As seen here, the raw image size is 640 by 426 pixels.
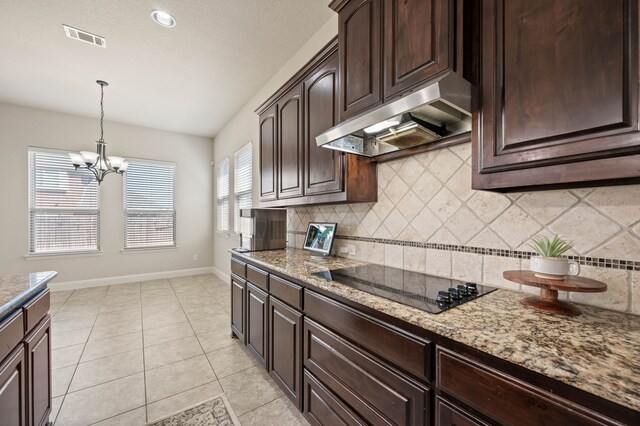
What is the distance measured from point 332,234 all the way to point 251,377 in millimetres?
1363

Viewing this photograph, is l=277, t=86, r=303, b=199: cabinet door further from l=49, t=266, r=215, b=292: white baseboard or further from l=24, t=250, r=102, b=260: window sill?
l=24, t=250, r=102, b=260: window sill

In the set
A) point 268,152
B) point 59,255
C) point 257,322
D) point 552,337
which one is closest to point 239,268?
point 257,322

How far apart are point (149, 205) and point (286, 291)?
4922 millimetres

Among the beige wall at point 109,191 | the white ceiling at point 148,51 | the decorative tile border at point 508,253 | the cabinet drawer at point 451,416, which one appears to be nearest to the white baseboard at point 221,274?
the beige wall at point 109,191

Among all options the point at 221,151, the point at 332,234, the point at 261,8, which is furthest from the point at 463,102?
the point at 221,151

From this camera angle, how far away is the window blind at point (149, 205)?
517 cm

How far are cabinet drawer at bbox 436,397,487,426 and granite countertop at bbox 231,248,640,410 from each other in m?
0.23

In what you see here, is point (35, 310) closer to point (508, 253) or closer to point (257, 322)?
point (257, 322)

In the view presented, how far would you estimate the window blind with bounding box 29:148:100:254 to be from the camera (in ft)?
14.4

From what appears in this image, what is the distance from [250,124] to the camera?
4.12 metres

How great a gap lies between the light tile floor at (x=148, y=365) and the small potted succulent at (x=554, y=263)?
1643 millimetres

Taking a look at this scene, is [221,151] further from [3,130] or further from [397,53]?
[397,53]

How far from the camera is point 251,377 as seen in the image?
85.1 inches

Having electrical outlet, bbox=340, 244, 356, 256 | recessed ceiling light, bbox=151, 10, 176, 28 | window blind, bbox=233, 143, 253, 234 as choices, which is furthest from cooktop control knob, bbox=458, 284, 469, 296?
window blind, bbox=233, 143, 253, 234
